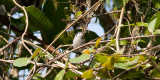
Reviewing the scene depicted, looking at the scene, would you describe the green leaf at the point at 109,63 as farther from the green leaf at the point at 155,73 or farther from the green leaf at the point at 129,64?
the green leaf at the point at 155,73

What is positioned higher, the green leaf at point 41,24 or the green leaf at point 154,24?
the green leaf at point 154,24

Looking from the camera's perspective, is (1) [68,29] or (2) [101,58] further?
(1) [68,29]

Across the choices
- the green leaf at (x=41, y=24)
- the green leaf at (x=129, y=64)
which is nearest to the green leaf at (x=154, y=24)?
the green leaf at (x=129, y=64)

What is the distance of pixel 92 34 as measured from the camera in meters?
1.75

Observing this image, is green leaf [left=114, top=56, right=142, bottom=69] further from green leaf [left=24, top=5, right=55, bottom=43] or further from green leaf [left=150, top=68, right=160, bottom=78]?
green leaf [left=24, top=5, right=55, bottom=43]

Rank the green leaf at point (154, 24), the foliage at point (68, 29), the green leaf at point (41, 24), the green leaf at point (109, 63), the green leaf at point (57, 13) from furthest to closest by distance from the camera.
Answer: the green leaf at point (57, 13) → the green leaf at point (41, 24) → the foliage at point (68, 29) → the green leaf at point (154, 24) → the green leaf at point (109, 63)

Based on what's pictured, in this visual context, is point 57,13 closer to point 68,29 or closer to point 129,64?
point 68,29

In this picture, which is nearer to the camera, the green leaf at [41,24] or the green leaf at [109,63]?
the green leaf at [109,63]

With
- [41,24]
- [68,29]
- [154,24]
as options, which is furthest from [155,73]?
[41,24]

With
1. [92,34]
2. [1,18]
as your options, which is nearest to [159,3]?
[92,34]

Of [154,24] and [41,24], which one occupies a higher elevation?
[154,24]

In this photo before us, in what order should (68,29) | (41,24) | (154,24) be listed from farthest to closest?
(41,24)
(68,29)
(154,24)

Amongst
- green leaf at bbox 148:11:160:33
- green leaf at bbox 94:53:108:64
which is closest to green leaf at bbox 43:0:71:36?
green leaf at bbox 148:11:160:33

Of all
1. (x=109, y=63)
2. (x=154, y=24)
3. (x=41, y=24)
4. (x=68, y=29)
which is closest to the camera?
(x=109, y=63)
